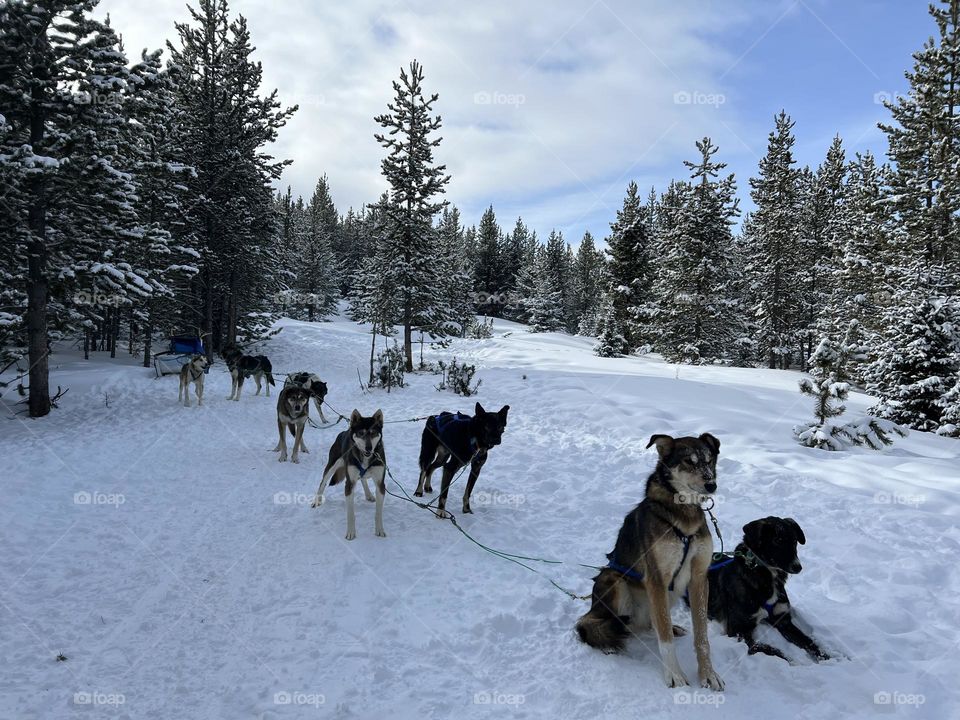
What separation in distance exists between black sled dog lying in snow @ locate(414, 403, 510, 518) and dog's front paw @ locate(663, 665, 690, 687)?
3.40 m

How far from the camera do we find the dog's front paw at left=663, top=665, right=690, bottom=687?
348 centimetres

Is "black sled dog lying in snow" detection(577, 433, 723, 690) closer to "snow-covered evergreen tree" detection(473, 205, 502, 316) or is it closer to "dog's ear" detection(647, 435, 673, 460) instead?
"dog's ear" detection(647, 435, 673, 460)

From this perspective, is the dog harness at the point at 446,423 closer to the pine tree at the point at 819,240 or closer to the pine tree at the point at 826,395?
the pine tree at the point at 826,395

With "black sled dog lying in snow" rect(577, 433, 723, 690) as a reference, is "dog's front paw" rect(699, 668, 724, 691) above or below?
below

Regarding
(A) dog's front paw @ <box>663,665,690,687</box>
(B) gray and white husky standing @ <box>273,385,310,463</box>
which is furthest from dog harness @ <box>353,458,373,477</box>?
(A) dog's front paw @ <box>663,665,690,687</box>

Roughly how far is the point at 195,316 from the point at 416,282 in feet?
39.1

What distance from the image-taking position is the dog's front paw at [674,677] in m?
3.48

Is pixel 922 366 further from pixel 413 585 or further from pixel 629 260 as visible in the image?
pixel 629 260

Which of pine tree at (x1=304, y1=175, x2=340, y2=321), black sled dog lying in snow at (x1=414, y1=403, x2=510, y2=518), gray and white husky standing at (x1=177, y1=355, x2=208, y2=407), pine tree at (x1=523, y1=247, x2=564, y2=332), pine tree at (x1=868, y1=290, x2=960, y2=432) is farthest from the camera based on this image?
pine tree at (x1=304, y1=175, x2=340, y2=321)

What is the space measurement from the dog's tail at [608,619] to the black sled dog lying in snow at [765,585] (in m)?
0.95

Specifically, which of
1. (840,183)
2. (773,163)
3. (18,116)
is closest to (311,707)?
(18,116)

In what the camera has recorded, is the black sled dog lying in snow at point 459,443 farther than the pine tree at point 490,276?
No

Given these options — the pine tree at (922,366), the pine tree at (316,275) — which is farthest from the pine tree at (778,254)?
the pine tree at (316,275)

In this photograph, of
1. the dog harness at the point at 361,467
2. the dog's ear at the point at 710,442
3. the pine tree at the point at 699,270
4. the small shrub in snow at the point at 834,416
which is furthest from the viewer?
the pine tree at the point at 699,270
